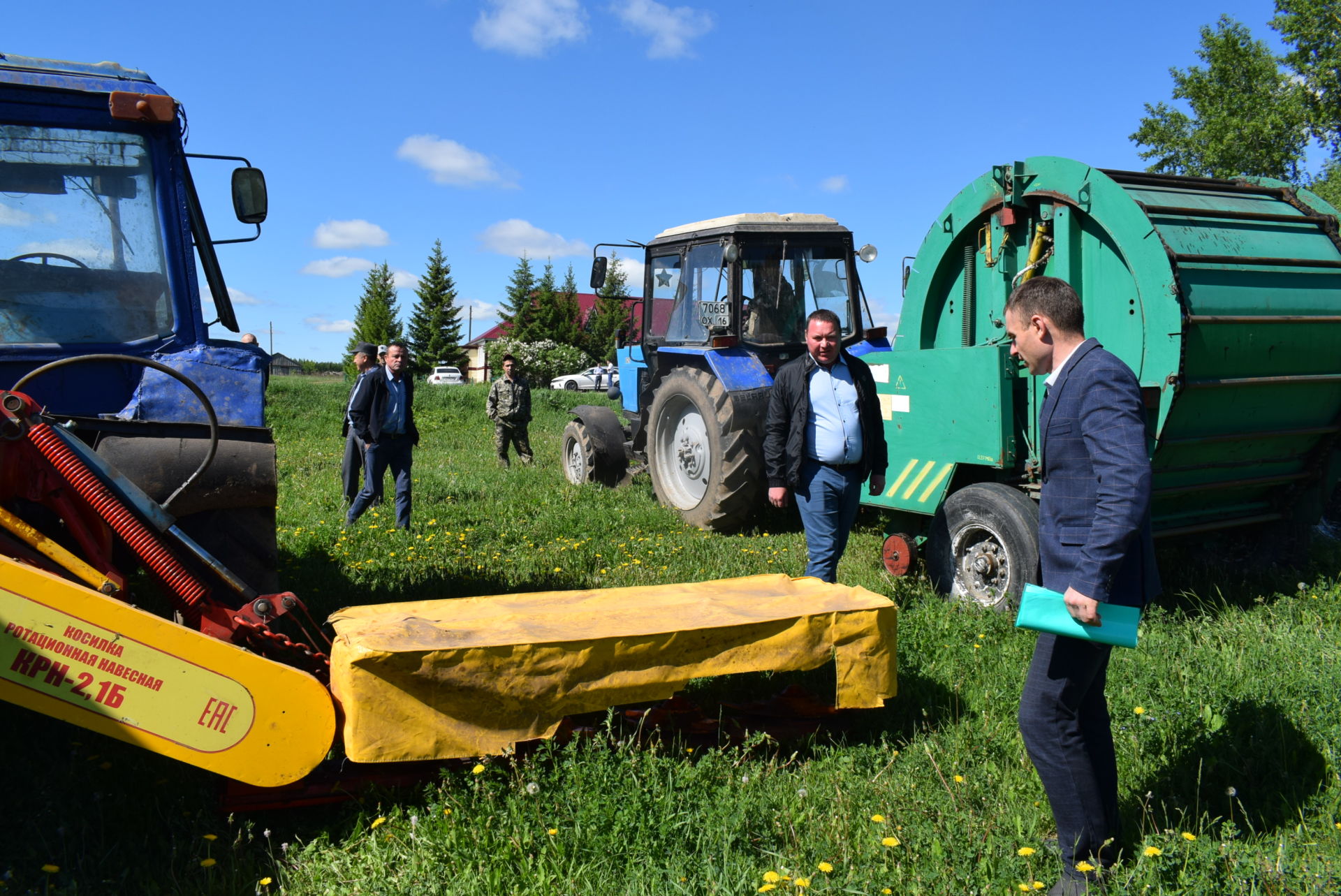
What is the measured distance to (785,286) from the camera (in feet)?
27.5

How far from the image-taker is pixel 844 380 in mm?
4789

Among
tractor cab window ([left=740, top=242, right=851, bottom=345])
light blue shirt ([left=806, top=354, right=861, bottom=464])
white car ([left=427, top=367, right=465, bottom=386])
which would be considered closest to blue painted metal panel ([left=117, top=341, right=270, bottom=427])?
light blue shirt ([left=806, top=354, right=861, bottom=464])

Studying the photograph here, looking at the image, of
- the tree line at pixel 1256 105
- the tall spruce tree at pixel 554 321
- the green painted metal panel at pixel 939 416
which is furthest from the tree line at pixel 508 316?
the green painted metal panel at pixel 939 416

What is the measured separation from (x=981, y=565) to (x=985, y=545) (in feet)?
0.41

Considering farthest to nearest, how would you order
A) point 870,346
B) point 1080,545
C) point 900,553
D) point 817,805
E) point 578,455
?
1. point 578,455
2. point 870,346
3. point 900,553
4. point 817,805
5. point 1080,545

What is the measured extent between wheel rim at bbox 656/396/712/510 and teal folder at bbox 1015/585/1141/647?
19.4 ft

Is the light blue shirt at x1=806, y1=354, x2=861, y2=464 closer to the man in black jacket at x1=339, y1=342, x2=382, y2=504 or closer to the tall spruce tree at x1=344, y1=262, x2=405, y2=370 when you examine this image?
the man in black jacket at x1=339, y1=342, x2=382, y2=504

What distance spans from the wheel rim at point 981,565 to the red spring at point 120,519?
4.13 metres

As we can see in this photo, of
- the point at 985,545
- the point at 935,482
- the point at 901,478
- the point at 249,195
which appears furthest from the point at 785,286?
the point at 249,195

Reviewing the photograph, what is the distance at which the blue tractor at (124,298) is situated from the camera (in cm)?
343

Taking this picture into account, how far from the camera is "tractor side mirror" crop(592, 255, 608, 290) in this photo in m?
9.05

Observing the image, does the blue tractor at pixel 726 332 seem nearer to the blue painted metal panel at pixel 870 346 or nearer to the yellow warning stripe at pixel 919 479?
the blue painted metal panel at pixel 870 346

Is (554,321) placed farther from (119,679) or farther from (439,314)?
(119,679)

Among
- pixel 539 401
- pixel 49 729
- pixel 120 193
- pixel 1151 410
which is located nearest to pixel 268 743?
pixel 49 729
